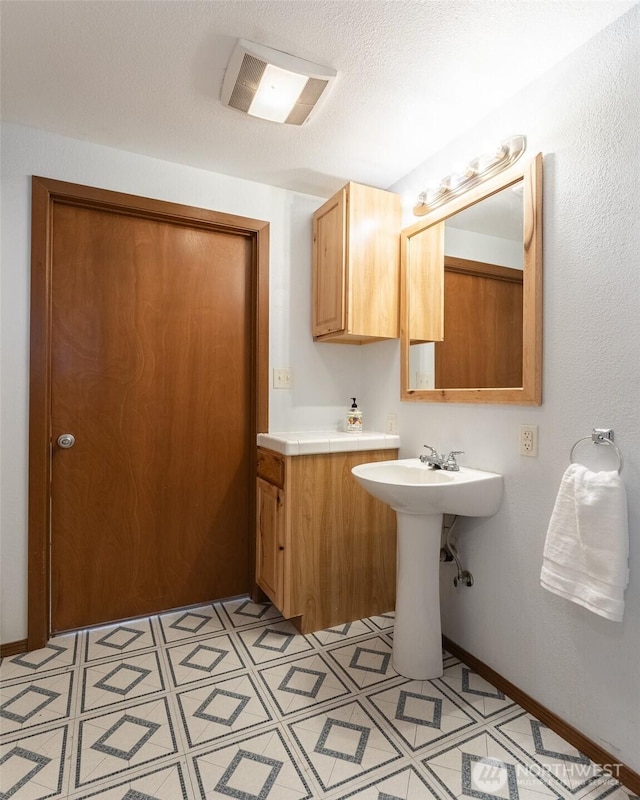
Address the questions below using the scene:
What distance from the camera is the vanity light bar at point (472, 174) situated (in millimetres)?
1689

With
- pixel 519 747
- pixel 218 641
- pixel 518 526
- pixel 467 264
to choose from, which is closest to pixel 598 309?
pixel 467 264

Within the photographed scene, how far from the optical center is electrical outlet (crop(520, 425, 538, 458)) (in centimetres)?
162

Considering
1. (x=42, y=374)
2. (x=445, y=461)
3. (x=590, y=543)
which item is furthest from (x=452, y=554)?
(x=42, y=374)

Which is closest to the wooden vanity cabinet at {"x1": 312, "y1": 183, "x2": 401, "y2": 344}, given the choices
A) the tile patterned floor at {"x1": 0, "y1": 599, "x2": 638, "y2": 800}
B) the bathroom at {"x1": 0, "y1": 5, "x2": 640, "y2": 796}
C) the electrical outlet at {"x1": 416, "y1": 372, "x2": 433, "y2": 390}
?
the bathroom at {"x1": 0, "y1": 5, "x2": 640, "y2": 796}

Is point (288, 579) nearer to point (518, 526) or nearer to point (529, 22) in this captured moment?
point (518, 526)

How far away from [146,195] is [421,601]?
2.22 metres

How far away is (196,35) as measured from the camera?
4.75 feet

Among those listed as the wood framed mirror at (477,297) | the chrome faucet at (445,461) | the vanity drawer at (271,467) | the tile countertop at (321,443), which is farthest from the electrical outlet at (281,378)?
the chrome faucet at (445,461)

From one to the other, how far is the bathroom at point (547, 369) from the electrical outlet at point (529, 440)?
0.07 ft

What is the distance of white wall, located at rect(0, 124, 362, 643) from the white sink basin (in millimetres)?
902

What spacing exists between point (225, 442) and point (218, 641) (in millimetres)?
952

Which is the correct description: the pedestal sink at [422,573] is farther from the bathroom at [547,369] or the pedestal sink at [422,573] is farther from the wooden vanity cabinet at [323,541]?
the wooden vanity cabinet at [323,541]

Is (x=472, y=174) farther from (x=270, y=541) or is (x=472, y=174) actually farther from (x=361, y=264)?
(x=270, y=541)

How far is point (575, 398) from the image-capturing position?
1482 millimetres
